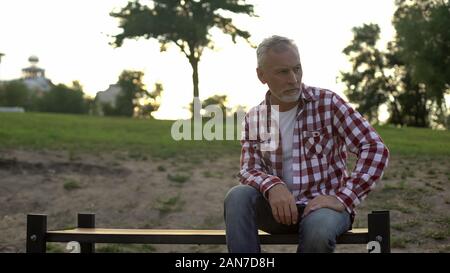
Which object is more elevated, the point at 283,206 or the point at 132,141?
the point at 132,141

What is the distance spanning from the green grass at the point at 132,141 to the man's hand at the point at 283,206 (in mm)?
5471

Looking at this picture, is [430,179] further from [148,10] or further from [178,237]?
[148,10]

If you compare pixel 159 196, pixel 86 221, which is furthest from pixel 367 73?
pixel 86 221

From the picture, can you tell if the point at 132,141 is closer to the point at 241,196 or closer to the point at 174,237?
the point at 174,237

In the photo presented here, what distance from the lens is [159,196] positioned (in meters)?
7.35

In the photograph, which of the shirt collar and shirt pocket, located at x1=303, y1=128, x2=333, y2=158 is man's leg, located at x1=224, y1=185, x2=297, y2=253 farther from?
the shirt collar

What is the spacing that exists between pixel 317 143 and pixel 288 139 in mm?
144

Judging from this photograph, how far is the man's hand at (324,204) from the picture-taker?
2731 millimetres

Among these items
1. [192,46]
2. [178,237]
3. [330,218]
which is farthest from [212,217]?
[192,46]

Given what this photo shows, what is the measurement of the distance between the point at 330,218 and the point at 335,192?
25 cm

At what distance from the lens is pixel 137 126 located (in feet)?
53.2

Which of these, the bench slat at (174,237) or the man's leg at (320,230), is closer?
the man's leg at (320,230)

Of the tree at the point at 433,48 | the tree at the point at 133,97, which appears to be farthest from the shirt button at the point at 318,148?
the tree at the point at 133,97

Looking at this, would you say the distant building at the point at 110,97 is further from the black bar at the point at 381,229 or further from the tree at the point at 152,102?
the black bar at the point at 381,229
